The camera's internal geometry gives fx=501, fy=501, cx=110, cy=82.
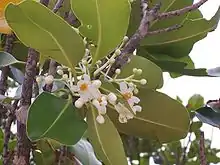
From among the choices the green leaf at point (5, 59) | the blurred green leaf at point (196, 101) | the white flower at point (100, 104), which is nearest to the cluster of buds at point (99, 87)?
the white flower at point (100, 104)

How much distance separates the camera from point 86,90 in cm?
58

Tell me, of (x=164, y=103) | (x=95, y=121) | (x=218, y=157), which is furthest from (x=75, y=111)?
(x=218, y=157)

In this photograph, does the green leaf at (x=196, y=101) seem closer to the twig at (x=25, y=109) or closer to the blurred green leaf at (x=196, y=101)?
the blurred green leaf at (x=196, y=101)

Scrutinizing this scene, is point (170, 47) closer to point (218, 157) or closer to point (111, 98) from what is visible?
point (111, 98)

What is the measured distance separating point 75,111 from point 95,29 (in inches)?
4.1

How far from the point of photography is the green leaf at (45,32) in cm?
55

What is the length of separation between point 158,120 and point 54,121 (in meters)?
0.21

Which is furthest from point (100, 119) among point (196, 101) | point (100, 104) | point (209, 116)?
point (196, 101)

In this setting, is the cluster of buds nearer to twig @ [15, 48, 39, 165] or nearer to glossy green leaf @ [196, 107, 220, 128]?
twig @ [15, 48, 39, 165]

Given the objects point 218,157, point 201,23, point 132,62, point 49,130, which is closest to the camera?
point 49,130

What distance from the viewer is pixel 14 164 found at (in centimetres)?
60

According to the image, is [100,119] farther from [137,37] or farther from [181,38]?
[181,38]

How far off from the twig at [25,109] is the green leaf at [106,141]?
3.4 inches

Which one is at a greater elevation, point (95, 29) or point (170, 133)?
point (95, 29)
